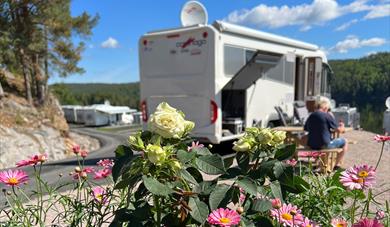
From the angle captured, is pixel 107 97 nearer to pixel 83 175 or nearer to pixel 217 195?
pixel 83 175

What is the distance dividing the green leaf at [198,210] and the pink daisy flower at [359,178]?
0.61 metres

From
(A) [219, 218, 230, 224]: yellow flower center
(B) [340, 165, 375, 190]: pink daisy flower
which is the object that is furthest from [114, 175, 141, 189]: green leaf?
(B) [340, 165, 375, 190]: pink daisy flower

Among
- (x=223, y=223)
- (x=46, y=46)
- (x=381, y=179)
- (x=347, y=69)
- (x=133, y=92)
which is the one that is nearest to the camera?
(x=223, y=223)

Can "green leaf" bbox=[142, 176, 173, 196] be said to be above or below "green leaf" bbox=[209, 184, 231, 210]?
above

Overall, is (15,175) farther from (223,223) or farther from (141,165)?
(223,223)

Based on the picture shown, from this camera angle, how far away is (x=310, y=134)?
254 inches

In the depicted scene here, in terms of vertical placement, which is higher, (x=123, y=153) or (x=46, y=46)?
(x=46, y=46)

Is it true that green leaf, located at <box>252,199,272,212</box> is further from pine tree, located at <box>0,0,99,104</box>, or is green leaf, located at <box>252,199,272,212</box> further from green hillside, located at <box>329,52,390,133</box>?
green hillside, located at <box>329,52,390,133</box>

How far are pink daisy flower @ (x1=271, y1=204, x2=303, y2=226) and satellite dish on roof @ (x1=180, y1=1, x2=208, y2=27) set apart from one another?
7.39 m

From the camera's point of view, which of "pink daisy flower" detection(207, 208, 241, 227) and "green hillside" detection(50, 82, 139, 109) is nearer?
"pink daisy flower" detection(207, 208, 241, 227)

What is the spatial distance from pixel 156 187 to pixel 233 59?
296 inches

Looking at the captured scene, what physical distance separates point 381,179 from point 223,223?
5.10m

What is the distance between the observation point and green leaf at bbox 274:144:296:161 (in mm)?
1667

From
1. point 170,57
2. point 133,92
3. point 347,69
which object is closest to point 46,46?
point 170,57
